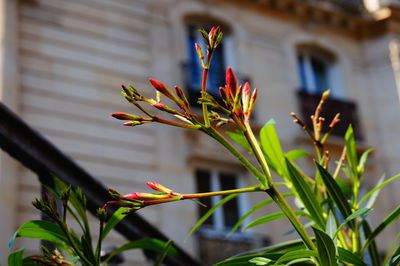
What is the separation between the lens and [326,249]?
189 cm

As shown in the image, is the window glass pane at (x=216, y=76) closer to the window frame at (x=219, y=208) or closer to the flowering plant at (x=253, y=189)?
the window frame at (x=219, y=208)

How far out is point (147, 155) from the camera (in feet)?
34.1

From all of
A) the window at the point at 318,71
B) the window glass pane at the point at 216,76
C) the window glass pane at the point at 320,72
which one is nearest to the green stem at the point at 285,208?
the window glass pane at the point at 216,76

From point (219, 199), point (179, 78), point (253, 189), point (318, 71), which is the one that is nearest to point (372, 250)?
point (253, 189)

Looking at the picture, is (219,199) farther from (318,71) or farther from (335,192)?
(335,192)

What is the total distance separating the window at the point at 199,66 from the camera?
11140mm

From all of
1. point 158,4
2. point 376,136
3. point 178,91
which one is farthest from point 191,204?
point 178,91

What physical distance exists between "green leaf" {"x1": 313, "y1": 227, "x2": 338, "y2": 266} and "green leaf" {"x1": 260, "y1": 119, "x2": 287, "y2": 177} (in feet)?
2.34

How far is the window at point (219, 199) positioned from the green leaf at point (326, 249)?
27.4 ft

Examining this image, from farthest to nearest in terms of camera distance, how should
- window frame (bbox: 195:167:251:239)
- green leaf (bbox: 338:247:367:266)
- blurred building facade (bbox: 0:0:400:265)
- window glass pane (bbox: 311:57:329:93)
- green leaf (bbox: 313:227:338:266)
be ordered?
window glass pane (bbox: 311:57:329:93)
window frame (bbox: 195:167:251:239)
blurred building facade (bbox: 0:0:400:265)
green leaf (bbox: 338:247:367:266)
green leaf (bbox: 313:227:338:266)

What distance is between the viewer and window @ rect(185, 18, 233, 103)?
1114 cm

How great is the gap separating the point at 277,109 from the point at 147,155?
8.75ft

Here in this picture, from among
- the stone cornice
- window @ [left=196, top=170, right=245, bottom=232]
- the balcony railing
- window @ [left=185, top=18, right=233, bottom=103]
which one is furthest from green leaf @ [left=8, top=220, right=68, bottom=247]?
the stone cornice

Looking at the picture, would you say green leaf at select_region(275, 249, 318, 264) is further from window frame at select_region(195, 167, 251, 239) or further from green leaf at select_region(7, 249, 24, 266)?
window frame at select_region(195, 167, 251, 239)
